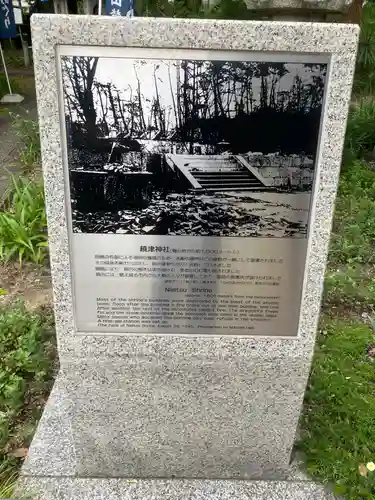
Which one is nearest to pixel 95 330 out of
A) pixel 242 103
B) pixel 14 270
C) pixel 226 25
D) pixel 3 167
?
pixel 242 103

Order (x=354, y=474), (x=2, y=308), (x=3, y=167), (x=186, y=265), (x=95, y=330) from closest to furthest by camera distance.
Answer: (x=186, y=265)
(x=95, y=330)
(x=354, y=474)
(x=2, y=308)
(x=3, y=167)

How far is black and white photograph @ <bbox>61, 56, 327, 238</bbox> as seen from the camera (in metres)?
1.64

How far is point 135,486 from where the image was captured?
2.31 metres

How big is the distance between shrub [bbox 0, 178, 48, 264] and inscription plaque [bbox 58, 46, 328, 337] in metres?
2.23

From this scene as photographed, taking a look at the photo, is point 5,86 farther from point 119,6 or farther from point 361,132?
point 361,132

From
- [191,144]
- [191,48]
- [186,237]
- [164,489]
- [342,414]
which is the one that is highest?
[191,48]

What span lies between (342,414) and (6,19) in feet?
32.2

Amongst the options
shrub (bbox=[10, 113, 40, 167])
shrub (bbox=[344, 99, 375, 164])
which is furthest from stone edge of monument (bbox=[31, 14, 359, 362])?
shrub (bbox=[344, 99, 375, 164])

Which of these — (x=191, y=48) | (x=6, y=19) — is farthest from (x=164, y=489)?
(x=6, y=19)

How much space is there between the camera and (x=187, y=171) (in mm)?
1748

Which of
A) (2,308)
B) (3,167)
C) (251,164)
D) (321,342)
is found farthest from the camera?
(3,167)

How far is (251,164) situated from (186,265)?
1.42 feet

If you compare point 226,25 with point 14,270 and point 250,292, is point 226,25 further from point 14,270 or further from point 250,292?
point 14,270

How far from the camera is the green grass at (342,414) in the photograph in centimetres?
230
